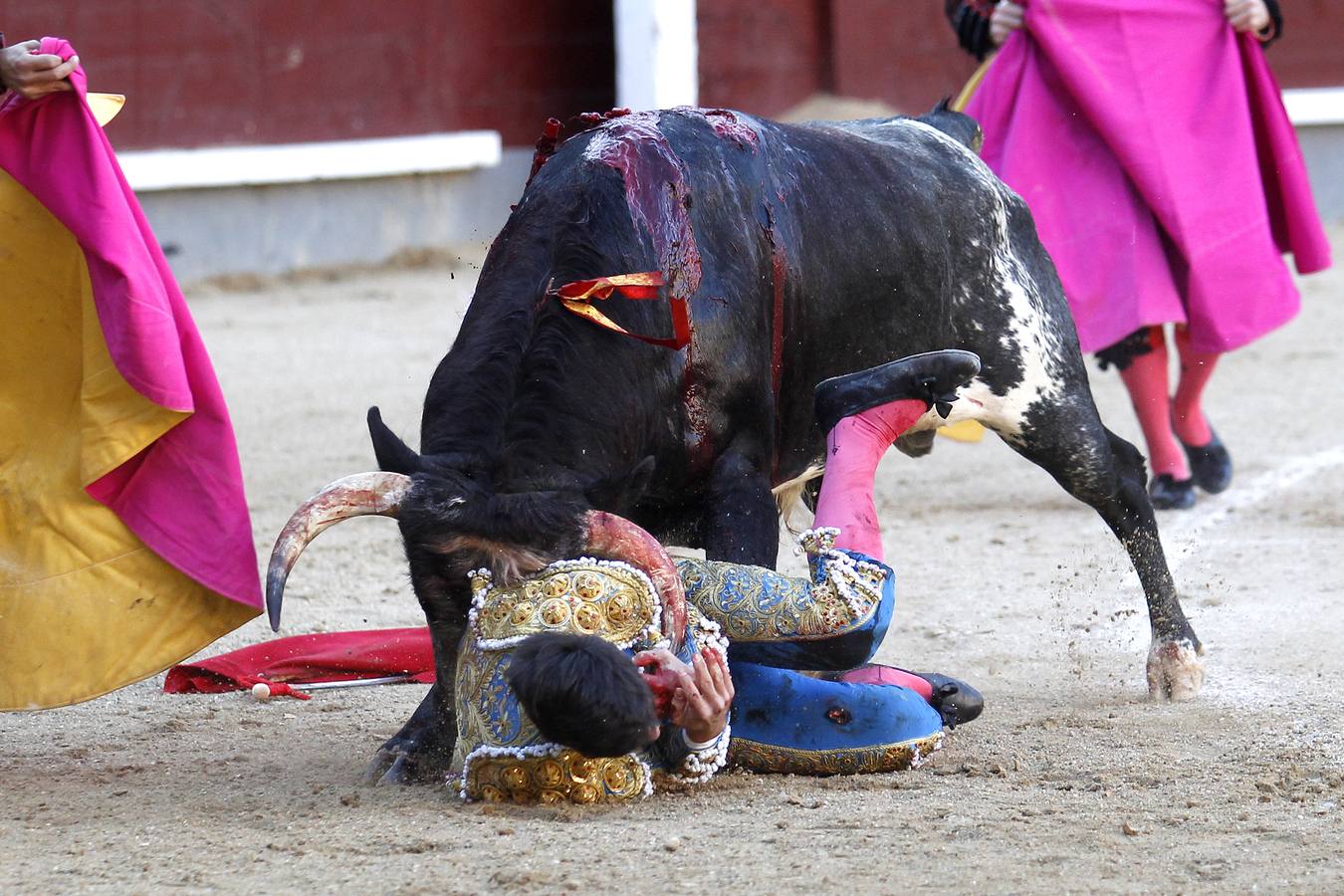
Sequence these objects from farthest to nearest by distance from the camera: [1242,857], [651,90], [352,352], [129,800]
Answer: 1. [651,90]
2. [352,352]
3. [129,800]
4. [1242,857]

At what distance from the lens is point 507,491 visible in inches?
97.3

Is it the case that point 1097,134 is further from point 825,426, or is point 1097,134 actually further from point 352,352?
point 352,352

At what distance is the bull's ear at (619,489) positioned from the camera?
2477 millimetres

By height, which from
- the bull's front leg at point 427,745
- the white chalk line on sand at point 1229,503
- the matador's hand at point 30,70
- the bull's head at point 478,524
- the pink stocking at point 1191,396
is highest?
the matador's hand at point 30,70

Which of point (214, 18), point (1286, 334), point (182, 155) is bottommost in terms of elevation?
point (1286, 334)

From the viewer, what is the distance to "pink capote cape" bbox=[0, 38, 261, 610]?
2.92 metres

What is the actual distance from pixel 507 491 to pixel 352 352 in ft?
16.3

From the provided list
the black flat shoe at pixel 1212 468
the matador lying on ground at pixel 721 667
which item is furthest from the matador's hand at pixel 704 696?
the black flat shoe at pixel 1212 468

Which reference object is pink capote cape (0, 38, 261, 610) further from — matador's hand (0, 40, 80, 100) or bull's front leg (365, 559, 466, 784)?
bull's front leg (365, 559, 466, 784)

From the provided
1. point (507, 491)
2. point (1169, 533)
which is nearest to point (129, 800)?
point (507, 491)

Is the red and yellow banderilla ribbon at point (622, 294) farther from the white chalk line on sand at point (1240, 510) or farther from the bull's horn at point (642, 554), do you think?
the white chalk line on sand at point (1240, 510)

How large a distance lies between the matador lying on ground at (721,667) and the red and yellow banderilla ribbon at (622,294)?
0.32 m

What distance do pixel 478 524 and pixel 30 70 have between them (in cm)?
107

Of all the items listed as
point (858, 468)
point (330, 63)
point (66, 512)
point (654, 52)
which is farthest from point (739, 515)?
point (654, 52)
